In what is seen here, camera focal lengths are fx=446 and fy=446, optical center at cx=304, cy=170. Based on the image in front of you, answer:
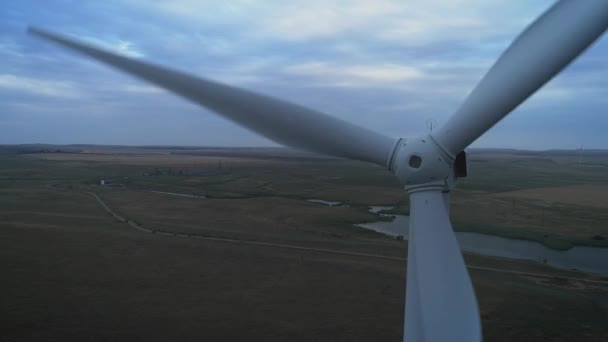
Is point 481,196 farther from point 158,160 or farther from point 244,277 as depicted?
point 158,160

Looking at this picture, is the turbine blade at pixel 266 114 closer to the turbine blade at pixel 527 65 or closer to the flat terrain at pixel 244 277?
the turbine blade at pixel 527 65

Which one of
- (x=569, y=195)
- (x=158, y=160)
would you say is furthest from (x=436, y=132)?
(x=158, y=160)

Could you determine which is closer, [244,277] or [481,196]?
[244,277]

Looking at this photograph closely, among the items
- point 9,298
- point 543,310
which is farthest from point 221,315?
point 543,310

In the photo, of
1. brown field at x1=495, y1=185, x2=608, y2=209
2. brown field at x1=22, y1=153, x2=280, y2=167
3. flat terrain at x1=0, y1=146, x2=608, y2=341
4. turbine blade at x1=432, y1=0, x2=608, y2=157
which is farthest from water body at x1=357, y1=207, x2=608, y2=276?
brown field at x1=22, y1=153, x2=280, y2=167

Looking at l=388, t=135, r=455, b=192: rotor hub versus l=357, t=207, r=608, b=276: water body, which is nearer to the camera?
l=388, t=135, r=455, b=192: rotor hub

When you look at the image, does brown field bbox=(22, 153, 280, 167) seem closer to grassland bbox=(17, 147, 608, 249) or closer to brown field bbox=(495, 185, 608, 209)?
grassland bbox=(17, 147, 608, 249)
